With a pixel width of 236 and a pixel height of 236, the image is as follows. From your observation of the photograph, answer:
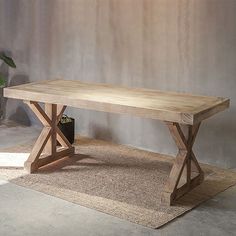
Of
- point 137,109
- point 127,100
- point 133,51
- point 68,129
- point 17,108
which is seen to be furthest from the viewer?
point 17,108

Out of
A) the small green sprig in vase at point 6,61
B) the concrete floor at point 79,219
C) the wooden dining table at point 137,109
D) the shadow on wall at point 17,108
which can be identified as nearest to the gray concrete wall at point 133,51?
the shadow on wall at point 17,108

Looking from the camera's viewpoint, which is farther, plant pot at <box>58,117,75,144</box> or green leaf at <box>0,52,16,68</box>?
green leaf at <box>0,52,16,68</box>

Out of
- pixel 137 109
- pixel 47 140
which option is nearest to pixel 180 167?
pixel 137 109

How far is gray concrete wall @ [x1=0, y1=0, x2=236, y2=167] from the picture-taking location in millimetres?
4227

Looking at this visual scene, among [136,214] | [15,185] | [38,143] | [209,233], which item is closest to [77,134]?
[38,143]

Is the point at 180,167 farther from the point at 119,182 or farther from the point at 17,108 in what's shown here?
the point at 17,108

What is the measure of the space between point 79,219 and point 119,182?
0.71 m

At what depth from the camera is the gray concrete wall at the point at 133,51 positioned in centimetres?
423

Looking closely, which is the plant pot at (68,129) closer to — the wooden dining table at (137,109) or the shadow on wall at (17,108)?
the wooden dining table at (137,109)

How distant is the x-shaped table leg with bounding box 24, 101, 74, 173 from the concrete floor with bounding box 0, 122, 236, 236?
0.44 m

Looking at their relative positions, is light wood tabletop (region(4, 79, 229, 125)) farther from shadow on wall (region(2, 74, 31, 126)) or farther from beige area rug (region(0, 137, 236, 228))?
shadow on wall (region(2, 74, 31, 126))

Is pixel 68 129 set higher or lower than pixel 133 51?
lower

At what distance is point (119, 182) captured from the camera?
12.7 feet

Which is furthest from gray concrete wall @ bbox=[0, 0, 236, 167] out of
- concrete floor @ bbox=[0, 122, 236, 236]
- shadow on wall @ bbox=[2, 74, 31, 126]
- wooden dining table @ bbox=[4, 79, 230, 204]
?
concrete floor @ bbox=[0, 122, 236, 236]
